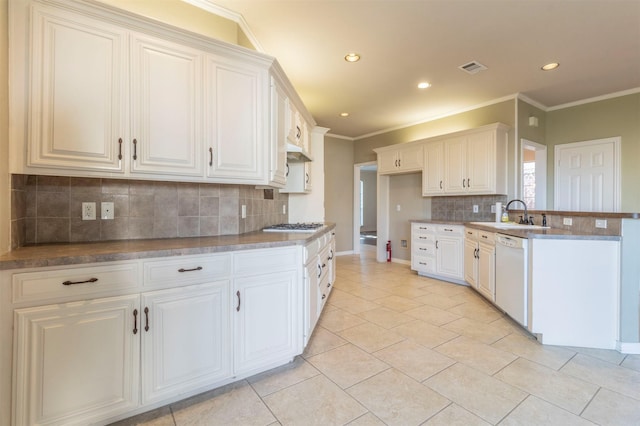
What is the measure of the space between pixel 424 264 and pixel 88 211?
4.39 meters

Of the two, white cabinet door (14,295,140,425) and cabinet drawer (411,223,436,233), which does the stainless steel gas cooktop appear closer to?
white cabinet door (14,295,140,425)

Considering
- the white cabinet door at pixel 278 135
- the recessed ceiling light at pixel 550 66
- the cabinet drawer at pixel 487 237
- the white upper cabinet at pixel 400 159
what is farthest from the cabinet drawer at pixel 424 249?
the white cabinet door at pixel 278 135

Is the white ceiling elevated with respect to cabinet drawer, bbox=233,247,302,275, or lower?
elevated

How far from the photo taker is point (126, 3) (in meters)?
2.04

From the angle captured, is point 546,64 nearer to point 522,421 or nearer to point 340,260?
point 522,421

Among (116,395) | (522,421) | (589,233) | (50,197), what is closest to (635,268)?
(589,233)

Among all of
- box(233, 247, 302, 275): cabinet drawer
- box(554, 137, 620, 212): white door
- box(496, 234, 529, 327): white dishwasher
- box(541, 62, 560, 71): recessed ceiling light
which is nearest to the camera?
box(233, 247, 302, 275): cabinet drawer

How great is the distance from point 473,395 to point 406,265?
392 cm

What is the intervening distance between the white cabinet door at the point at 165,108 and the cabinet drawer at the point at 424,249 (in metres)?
3.77

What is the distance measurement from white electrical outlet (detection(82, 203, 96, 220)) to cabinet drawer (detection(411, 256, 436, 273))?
432cm

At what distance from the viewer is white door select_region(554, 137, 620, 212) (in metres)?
4.09

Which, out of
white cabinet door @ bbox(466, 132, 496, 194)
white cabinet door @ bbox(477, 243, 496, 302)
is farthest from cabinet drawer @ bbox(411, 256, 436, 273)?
white cabinet door @ bbox(466, 132, 496, 194)

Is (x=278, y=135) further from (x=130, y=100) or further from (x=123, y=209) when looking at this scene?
(x=123, y=209)

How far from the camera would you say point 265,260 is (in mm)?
1974
